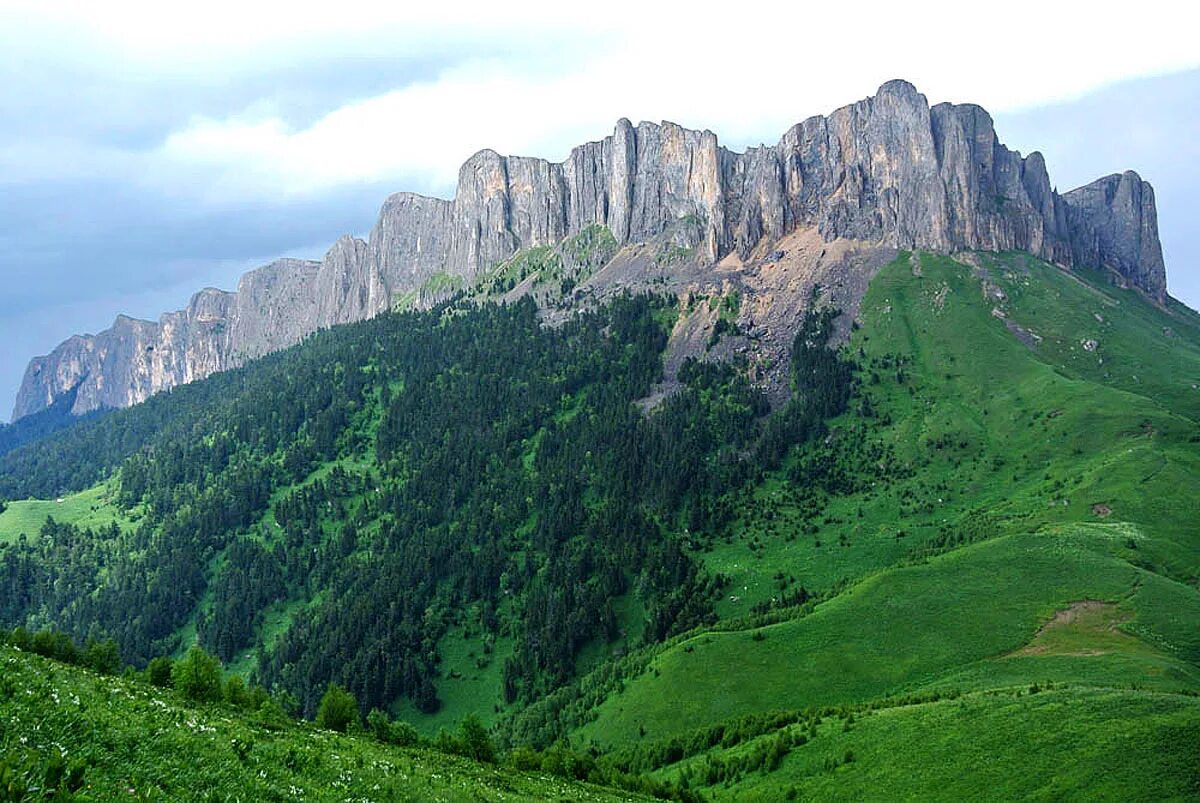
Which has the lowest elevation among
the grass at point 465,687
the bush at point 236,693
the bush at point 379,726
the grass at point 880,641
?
the grass at point 465,687

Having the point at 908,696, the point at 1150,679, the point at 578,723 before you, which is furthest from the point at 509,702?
the point at 1150,679

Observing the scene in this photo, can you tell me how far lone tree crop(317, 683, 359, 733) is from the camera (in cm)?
6900

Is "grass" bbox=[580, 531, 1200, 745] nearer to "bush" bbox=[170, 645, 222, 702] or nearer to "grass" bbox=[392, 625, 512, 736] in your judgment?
"grass" bbox=[392, 625, 512, 736]

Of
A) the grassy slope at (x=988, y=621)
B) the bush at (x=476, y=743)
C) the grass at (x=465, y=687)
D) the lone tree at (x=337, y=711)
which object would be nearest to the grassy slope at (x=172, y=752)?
the bush at (x=476, y=743)

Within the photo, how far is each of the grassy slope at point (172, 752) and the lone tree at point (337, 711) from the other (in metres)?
30.8

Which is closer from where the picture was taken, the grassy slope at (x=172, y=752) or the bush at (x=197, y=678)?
the grassy slope at (x=172, y=752)

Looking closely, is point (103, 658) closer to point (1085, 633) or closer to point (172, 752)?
point (172, 752)

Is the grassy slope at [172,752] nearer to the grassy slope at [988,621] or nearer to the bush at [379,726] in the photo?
the bush at [379,726]

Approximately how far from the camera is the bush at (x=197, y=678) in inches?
2200

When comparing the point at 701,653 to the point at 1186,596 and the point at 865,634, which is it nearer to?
the point at 865,634

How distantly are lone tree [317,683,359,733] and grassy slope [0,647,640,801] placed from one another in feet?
101

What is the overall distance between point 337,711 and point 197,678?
15.7 metres

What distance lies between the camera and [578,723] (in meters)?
138

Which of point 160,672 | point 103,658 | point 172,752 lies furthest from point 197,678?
point 172,752
